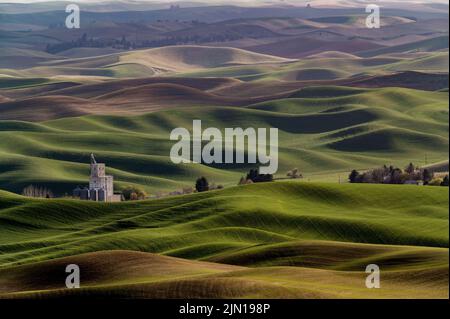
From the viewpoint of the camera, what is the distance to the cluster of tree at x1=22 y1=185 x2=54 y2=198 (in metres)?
125

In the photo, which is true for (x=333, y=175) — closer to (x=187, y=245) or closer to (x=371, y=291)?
(x=187, y=245)

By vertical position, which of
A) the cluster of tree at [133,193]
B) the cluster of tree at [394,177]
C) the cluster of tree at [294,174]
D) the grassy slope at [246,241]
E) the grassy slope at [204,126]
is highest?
the grassy slope at [204,126]

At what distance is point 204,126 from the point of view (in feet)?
609

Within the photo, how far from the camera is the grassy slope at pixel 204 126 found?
14162 cm

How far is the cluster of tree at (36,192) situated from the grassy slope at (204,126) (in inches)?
51.1

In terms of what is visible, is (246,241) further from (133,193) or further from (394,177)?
(394,177)

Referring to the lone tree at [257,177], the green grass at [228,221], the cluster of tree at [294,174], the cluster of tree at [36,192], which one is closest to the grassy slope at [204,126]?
the cluster of tree at [36,192]

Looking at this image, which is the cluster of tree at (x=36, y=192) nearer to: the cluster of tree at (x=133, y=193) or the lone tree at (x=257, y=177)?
the cluster of tree at (x=133, y=193)

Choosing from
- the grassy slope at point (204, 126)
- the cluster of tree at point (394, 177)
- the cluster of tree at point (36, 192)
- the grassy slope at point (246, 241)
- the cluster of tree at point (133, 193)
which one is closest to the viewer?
the grassy slope at point (246, 241)

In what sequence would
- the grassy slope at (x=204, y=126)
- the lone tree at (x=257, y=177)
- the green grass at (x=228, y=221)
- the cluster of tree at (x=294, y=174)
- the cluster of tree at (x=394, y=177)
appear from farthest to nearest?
the grassy slope at (x=204, y=126)
the cluster of tree at (x=294, y=174)
the lone tree at (x=257, y=177)
the cluster of tree at (x=394, y=177)
the green grass at (x=228, y=221)

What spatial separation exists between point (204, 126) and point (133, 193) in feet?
218

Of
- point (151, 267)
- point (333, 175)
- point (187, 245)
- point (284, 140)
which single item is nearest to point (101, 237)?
point (187, 245)

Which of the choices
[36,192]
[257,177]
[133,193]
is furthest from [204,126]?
[133,193]
